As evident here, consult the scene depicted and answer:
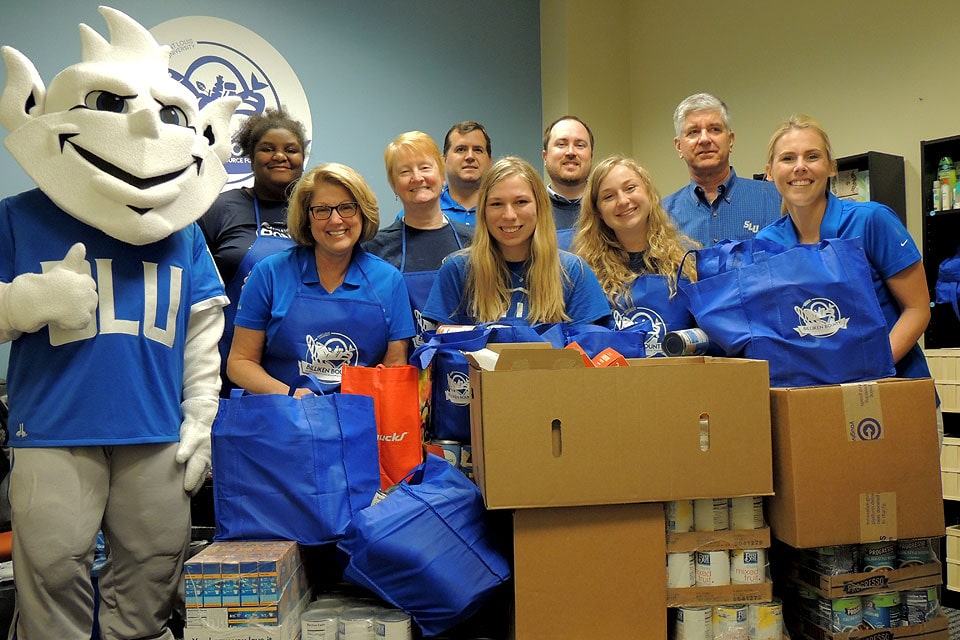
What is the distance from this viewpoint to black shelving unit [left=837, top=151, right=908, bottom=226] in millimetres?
3986

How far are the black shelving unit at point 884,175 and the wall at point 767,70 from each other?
0.16ft

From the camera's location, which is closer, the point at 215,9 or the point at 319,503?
the point at 319,503

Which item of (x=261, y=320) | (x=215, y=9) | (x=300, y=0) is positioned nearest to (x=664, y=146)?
(x=300, y=0)

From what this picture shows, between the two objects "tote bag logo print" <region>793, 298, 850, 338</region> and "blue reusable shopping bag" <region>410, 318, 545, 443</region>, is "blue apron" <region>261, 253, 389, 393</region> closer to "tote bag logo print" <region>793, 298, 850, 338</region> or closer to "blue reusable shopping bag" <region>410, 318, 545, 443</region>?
"blue reusable shopping bag" <region>410, 318, 545, 443</region>

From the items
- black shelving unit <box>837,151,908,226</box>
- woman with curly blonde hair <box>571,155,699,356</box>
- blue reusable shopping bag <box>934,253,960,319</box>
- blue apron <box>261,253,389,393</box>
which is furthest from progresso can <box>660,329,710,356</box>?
black shelving unit <box>837,151,908,226</box>

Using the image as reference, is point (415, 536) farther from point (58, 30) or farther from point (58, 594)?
point (58, 30)

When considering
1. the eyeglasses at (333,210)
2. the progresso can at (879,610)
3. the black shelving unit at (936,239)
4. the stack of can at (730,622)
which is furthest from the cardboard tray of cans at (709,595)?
the black shelving unit at (936,239)

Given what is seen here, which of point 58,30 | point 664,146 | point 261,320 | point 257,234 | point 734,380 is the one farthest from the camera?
point 664,146

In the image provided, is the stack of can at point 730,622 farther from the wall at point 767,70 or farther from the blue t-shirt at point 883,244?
the wall at point 767,70

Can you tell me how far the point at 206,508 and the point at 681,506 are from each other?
1.84 m

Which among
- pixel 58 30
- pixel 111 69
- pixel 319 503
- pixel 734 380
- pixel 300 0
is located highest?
pixel 300 0

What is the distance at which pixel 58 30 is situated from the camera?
13.1 feet

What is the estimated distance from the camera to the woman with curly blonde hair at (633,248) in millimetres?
2498

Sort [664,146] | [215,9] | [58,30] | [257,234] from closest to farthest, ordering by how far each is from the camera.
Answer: [257,234], [58,30], [215,9], [664,146]
